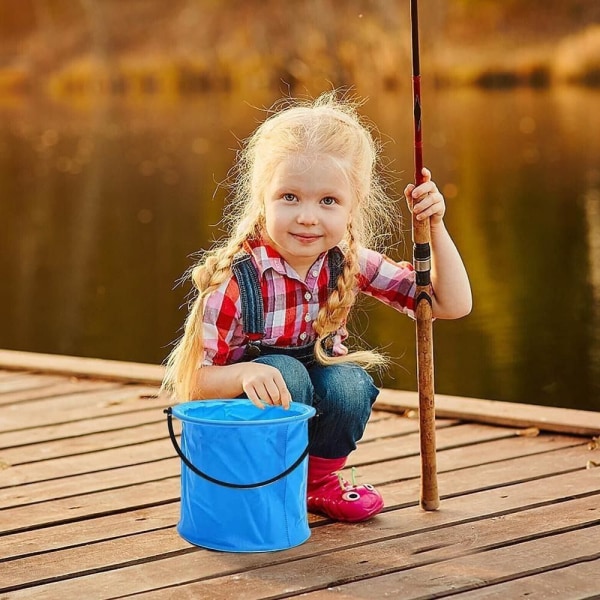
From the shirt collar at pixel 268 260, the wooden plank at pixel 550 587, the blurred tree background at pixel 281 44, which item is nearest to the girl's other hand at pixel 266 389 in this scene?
the shirt collar at pixel 268 260

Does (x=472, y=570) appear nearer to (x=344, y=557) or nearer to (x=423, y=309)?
(x=344, y=557)

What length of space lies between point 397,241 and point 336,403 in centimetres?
97

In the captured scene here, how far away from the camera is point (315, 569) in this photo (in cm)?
254

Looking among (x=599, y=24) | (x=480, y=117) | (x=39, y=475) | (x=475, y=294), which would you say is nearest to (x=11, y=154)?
(x=480, y=117)

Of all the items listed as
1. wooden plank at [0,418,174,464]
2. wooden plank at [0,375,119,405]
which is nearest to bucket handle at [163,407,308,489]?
wooden plank at [0,418,174,464]

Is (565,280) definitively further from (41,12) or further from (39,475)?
(41,12)

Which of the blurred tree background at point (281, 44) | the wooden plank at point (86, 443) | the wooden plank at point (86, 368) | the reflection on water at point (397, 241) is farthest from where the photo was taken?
the blurred tree background at point (281, 44)

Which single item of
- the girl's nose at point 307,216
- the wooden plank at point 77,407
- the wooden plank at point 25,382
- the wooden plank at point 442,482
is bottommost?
the wooden plank at point 442,482

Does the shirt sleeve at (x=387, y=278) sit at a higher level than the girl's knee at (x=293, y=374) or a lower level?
higher

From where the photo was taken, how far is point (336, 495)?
9.30 ft

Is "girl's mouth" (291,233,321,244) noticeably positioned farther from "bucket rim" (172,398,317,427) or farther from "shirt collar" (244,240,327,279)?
"bucket rim" (172,398,317,427)

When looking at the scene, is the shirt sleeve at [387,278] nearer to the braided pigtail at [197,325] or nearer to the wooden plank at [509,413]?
the braided pigtail at [197,325]

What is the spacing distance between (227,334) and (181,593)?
576 mm

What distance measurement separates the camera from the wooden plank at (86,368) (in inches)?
165
